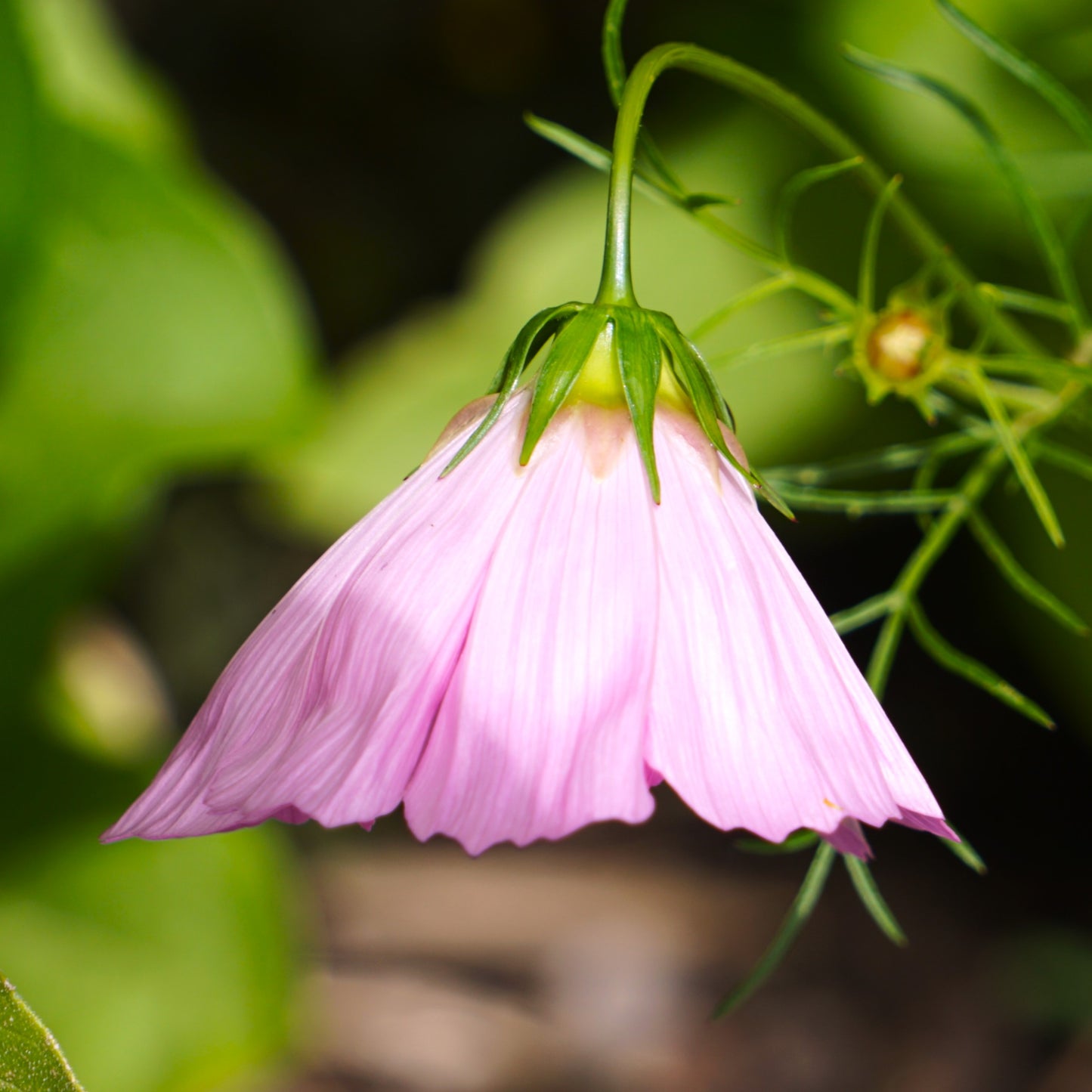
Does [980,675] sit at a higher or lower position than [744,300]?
lower

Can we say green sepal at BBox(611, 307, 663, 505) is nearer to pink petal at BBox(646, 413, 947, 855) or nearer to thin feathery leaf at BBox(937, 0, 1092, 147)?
pink petal at BBox(646, 413, 947, 855)

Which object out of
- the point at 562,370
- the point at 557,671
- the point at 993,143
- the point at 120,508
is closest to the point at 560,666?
the point at 557,671

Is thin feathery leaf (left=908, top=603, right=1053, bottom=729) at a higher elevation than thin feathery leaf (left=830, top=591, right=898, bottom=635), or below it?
below

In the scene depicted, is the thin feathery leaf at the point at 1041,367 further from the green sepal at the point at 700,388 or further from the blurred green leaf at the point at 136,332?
the blurred green leaf at the point at 136,332

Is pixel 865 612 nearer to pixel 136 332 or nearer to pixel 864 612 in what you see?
pixel 864 612

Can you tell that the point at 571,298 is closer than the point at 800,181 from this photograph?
No

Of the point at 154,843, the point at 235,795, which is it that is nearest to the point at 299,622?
the point at 235,795

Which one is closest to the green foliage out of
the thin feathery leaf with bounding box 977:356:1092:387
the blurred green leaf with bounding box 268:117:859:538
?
the blurred green leaf with bounding box 268:117:859:538
